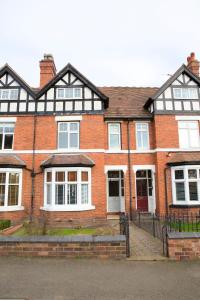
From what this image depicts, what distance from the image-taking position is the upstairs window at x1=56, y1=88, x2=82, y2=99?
1554 centimetres

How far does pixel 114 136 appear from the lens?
16219 millimetres

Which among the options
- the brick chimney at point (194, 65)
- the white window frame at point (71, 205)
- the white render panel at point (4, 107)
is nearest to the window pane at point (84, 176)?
the white window frame at point (71, 205)

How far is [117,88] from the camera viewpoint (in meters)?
19.8

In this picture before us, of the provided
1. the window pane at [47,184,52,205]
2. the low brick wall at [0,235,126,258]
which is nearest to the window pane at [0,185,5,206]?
the window pane at [47,184,52,205]

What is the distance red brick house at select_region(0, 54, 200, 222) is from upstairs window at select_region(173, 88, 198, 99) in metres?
0.07

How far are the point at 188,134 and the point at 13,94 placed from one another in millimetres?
11868

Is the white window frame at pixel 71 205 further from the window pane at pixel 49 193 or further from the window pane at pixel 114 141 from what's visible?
the window pane at pixel 114 141

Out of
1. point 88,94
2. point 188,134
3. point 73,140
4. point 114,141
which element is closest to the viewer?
point 73,140

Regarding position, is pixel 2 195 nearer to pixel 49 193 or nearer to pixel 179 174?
pixel 49 193

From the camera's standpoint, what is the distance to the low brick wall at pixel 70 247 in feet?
24.1

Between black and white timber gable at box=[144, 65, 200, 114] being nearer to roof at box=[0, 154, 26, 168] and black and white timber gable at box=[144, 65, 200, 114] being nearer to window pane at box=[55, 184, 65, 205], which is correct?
window pane at box=[55, 184, 65, 205]

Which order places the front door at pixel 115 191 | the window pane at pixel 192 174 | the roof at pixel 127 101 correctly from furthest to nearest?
the front door at pixel 115 191, the roof at pixel 127 101, the window pane at pixel 192 174

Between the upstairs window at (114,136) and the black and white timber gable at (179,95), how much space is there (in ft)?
8.84

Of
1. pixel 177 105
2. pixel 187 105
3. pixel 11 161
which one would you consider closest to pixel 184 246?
pixel 11 161
